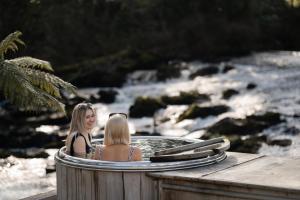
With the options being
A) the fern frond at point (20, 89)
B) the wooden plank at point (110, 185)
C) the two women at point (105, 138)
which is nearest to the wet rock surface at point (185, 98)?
the fern frond at point (20, 89)

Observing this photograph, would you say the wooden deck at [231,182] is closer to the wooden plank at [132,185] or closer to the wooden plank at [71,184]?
the wooden plank at [132,185]

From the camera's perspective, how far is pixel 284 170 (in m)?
6.11

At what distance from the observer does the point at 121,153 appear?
646 centimetres

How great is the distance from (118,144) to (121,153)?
0.31 ft

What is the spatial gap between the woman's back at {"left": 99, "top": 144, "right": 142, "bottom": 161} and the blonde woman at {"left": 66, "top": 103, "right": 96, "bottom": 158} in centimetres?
47

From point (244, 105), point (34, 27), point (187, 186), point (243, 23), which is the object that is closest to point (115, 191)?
point (187, 186)

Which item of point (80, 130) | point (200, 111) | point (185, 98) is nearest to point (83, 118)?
point (80, 130)

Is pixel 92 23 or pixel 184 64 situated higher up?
pixel 92 23

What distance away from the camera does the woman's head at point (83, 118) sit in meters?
6.92

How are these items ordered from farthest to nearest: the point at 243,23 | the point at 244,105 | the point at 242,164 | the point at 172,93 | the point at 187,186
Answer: the point at 243,23 → the point at 172,93 → the point at 244,105 → the point at 242,164 → the point at 187,186

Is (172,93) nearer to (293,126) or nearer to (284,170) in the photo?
(293,126)

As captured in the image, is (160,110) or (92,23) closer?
(160,110)

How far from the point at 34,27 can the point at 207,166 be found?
807 inches

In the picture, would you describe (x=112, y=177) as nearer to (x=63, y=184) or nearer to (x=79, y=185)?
(x=79, y=185)
